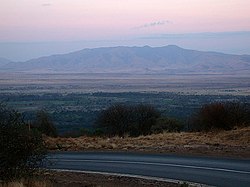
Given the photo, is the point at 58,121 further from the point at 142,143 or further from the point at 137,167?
the point at 137,167

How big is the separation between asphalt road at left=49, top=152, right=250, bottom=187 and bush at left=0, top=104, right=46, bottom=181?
4499 millimetres

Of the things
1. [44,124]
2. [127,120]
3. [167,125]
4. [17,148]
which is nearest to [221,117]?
[167,125]

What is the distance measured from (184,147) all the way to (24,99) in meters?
76.2

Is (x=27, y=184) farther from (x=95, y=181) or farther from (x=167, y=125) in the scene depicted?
(x=167, y=125)

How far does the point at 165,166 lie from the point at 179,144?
235 inches

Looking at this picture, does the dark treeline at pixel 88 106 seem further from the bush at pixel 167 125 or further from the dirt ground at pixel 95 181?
the dirt ground at pixel 95 181

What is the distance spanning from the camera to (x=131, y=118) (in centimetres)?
4225

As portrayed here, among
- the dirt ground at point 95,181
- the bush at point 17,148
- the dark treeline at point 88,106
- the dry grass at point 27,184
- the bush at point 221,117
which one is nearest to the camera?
the dry grass at point 27,184

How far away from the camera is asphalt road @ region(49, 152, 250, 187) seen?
15.1 meters

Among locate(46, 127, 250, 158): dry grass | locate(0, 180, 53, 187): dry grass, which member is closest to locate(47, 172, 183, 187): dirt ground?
locate(0, 180, 53, 187): dry grass

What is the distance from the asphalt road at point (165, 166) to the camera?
1514cm

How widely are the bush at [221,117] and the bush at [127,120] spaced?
868 centimetres

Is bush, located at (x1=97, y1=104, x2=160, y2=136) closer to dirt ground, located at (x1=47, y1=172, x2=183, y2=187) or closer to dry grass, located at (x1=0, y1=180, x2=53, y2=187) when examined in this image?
dirt ground, located at (x1=47, y1=172, x2=183, y2=187)

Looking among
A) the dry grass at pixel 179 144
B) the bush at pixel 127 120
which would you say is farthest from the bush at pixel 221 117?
the bush at pixel 127 120
